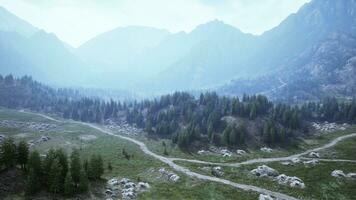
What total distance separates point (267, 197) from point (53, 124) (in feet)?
524

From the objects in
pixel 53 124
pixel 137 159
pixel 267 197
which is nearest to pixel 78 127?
pixel 53 124

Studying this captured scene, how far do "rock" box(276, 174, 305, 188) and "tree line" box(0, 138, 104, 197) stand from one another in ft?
158

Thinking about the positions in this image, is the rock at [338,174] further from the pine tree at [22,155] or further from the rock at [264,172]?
the pine tree at [22,155]

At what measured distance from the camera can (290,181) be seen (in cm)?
8125

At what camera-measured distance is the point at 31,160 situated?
215 feet

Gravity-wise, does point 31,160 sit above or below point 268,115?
below

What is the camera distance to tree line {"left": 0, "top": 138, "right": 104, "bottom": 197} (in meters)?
64.1

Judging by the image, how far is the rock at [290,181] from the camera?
7881cm

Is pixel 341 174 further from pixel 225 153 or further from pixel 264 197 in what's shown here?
pixel 225 153

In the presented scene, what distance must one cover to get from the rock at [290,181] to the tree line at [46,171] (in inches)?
1898

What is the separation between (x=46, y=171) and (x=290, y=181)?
5760cm

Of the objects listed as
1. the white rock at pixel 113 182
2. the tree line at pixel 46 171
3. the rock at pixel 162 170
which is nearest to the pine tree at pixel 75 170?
the tree line at pixel 46 171

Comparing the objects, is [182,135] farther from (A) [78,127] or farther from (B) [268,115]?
(A) [78,127]

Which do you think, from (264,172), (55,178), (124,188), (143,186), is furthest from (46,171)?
(264,172)
